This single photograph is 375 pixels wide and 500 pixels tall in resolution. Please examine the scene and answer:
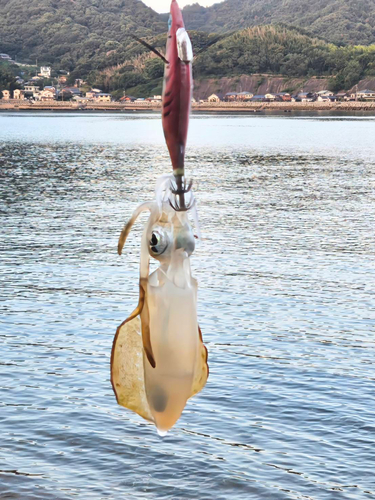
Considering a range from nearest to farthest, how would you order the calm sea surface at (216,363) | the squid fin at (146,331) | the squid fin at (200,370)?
the squid fin at (146,331) → the squid fin at (200,370) → the calm sea surface at (216,363)

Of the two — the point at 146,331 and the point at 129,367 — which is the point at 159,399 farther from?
the point at 146,331

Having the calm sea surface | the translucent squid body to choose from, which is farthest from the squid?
the calm sea surface

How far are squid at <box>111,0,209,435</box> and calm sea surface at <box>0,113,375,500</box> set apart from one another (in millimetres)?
8699

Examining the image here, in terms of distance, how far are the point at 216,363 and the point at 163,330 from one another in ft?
51.9

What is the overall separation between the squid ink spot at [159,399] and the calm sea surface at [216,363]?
28.3 feet

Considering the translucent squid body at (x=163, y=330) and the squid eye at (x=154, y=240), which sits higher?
the squid eye at (x=154, y=240)

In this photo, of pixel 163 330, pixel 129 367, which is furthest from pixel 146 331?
pixel 129 367

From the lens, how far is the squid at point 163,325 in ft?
15.4

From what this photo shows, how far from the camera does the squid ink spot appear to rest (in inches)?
197

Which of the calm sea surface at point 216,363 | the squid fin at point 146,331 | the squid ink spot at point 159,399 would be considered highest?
the squid fin at point 146,331

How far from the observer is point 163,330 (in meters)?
4.84

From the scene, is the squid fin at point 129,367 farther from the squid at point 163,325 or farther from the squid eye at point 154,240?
the squid eye at point 154,240

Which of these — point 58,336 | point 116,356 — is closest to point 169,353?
point 116,356

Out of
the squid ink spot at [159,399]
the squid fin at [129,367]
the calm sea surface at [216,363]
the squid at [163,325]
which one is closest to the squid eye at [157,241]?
the squid at [163,325]
